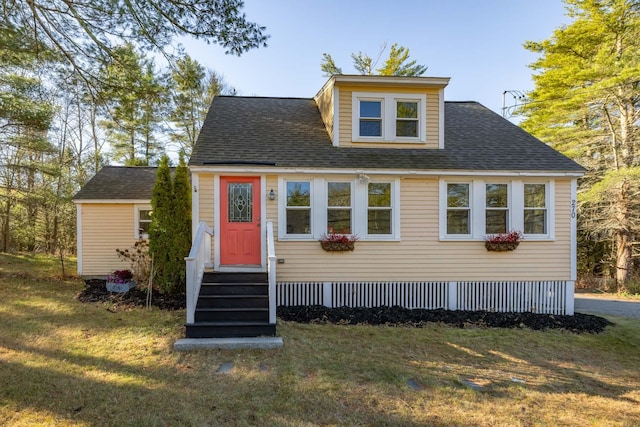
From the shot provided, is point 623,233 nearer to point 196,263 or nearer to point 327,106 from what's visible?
point 327,106

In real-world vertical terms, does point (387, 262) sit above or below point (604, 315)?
above

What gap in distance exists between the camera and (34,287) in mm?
9039

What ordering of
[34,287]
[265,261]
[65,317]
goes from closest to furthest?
[65,317]
[265,261]
[34,287]

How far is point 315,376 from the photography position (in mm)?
4344

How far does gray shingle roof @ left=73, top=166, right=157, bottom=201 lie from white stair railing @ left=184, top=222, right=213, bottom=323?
16.9 feet

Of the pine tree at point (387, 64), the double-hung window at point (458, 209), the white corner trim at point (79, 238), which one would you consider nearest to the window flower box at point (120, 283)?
the white corner trim at point (79, 238)

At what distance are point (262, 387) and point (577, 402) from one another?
376cm

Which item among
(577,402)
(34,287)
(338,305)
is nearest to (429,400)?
(577,402)

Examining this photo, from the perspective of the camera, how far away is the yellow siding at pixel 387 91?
800cm

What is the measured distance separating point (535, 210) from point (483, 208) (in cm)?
127

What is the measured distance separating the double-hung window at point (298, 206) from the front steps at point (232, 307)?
1312mm

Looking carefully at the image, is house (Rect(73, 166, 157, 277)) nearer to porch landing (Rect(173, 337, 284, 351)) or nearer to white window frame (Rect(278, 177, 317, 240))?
white window frame (Rect(278, 177, 317, 240))

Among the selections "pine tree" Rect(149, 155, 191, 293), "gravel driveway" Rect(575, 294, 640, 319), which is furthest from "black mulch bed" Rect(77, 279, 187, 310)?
"gravel driveway" Rect(575, 294, 640, 319)

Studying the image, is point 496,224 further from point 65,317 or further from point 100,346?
point 65,317
